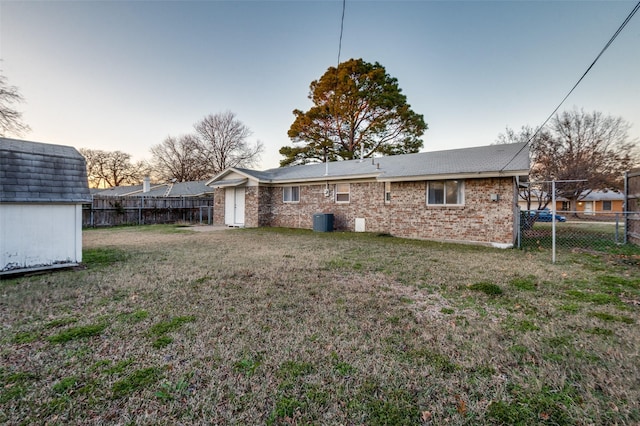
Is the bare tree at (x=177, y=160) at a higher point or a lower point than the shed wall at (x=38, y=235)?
higher

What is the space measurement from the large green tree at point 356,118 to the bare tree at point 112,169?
93.8 ft

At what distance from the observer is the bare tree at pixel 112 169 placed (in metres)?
38.8

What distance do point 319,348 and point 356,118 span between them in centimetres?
2372

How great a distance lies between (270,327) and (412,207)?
30.2 feet

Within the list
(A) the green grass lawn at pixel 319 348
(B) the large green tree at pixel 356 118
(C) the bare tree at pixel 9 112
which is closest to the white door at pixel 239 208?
(B) the large green tree at pixel 356 118

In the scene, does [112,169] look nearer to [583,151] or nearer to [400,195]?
[400,195]

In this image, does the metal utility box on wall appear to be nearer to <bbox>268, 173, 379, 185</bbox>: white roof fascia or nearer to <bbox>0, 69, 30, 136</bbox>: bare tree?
<bbox>268, 173, 379, 185</bbox>: white roof fascia

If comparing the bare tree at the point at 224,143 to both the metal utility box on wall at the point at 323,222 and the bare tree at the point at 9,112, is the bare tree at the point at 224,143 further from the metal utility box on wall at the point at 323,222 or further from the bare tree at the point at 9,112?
the metal utility box on wall at the point at 323,222

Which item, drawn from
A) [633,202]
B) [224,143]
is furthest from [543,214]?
[224,143]

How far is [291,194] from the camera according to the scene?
1577cm

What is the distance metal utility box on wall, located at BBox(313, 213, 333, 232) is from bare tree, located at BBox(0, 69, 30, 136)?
60.8 ft

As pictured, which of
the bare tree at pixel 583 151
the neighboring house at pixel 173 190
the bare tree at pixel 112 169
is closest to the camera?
the bare tree at pixel 583 151

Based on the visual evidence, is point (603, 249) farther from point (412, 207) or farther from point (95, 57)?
point (95, 57)

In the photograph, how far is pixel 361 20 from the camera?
696 centimetres
